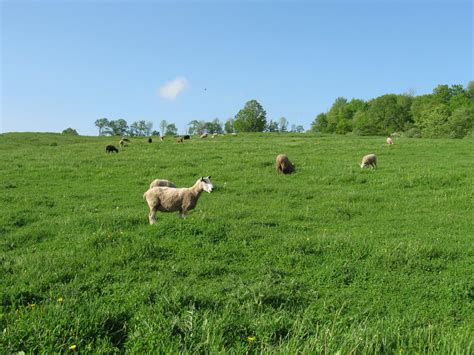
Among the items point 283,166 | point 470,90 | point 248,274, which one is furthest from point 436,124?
point 248,274

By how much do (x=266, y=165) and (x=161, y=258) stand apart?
16896 millimetres

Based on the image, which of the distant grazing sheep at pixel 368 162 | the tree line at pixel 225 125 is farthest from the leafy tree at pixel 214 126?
the distant grazing sheep at pixel 368 162

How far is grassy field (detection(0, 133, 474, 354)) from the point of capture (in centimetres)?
438

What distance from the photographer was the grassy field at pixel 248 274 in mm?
4379

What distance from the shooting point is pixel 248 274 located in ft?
24.4

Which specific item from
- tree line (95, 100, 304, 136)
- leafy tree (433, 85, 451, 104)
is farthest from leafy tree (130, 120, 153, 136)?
leafy tree (433, 85, 451, 104)

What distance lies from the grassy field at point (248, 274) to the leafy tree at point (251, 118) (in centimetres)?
9335

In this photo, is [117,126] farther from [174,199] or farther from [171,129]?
[174,199]

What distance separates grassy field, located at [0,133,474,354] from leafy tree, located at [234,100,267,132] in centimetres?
9335

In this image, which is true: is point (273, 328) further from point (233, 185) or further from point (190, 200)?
point (233, 185)

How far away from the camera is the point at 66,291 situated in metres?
6.08

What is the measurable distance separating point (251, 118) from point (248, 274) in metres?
103

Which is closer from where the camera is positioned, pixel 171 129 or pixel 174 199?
pixel 174 199

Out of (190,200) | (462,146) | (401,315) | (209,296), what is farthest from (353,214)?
(462,146)
